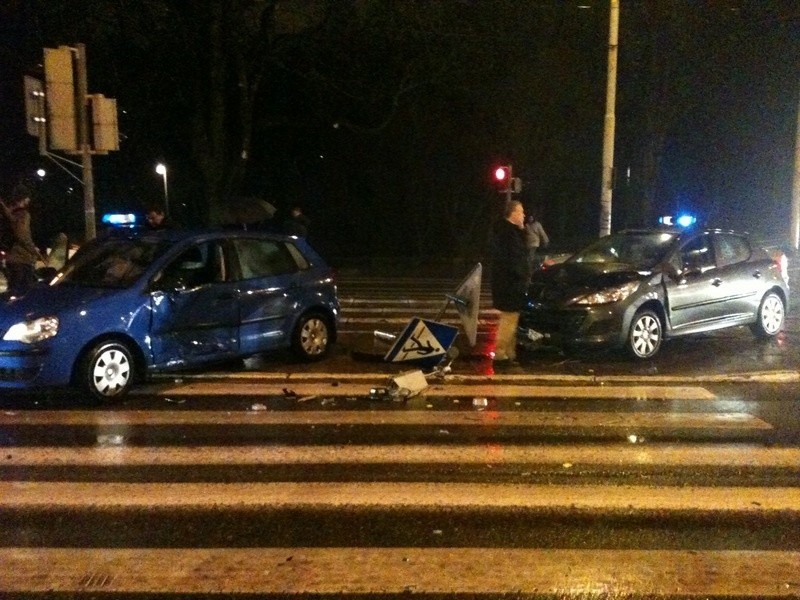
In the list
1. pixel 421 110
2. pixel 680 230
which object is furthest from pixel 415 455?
pixel 421 110

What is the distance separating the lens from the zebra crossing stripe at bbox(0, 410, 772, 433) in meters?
7.67

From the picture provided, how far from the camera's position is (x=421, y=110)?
111ft

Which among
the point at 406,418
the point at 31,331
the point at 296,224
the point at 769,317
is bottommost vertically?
the point at 406,418

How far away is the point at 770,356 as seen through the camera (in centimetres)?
1091

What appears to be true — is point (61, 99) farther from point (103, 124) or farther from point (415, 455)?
point (415, 455)

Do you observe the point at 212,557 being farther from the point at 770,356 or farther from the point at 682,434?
the point at 770,356

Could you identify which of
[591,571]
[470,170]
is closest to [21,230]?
[591,571]

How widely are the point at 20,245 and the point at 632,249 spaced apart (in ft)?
26.0

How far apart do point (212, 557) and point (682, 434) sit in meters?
4.21

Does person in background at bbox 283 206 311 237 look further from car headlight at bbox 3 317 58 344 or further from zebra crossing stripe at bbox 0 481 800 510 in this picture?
zebra crossing stripe at bbox 0 481 800 510

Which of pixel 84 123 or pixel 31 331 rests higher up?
pixel 84 123

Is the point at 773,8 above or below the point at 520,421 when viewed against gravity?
above

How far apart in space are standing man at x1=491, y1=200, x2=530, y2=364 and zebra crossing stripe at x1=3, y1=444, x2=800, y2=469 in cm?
358

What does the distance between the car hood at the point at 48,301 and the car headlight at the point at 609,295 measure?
527 centimetres
